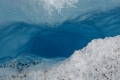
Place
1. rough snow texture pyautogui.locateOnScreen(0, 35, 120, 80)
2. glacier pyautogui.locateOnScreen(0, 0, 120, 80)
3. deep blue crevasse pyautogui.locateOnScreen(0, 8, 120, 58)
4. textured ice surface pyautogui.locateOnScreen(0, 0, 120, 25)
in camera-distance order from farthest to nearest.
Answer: deep blue crevasse pyautogui.locateOnScreen(0, 8, 120, 58), textured ice surface pyautogui.locateOnScreen(0, 0, 120, 25), glacier pyautogui.locateOnScreen(0, 0, 120, 80), rough snow texture pyautogui.locateOnScreen(0, 35, 120, 80)

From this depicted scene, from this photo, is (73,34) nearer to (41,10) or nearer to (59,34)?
(59,34)

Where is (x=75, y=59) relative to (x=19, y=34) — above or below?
below

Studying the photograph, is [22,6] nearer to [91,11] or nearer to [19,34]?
[19,34]

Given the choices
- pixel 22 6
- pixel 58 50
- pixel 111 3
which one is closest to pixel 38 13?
pixel 22 6

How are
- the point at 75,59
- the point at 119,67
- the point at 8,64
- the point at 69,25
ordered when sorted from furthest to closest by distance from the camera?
the point at 69,25
the point at 8,64
the point at 75,59
the point at 119,67

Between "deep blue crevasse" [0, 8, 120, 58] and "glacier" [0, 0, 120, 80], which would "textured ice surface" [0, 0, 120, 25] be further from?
"deep blue crevasse" [0, 8, 120, 58]

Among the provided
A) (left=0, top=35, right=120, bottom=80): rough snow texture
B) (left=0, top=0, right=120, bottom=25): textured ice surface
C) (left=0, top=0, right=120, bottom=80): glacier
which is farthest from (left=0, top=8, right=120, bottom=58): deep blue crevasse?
(left=0, top=35, right=120, bottom=80): rough snow texture

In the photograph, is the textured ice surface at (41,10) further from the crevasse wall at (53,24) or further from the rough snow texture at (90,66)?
the rough snow texture at (90,66)
